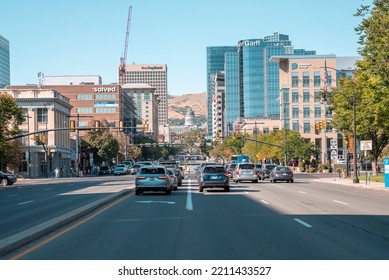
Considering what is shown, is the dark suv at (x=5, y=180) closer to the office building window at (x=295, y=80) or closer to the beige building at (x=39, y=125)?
the beige building at (x=39, y=125)

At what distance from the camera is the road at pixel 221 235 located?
11906 mm

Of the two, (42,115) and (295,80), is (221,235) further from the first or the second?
(295,80)

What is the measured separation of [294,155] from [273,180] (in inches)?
1652

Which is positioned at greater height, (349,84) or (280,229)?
(349,84)

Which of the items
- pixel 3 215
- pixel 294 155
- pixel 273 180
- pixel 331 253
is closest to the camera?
pixel 331 253

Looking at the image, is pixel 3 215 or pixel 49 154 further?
pixel 49 154

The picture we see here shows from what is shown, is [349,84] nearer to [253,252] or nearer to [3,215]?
[3,215]

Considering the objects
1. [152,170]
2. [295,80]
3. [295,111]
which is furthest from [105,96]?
[152,170]

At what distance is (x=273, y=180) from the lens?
5609cm

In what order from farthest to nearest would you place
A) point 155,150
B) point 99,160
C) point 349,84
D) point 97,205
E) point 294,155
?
point 155,150 → point 99,160 → point 294,155 → point 349,84 → point 97,205

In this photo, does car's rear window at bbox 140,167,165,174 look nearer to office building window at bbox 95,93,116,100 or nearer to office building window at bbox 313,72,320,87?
office building window at bbox 313,72,320,87

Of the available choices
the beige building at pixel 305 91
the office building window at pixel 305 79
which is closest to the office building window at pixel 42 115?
the beige building at pixel 305 91

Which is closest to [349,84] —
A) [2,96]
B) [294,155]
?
[294,155]

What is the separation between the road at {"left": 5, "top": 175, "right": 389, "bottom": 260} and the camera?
469 inches
